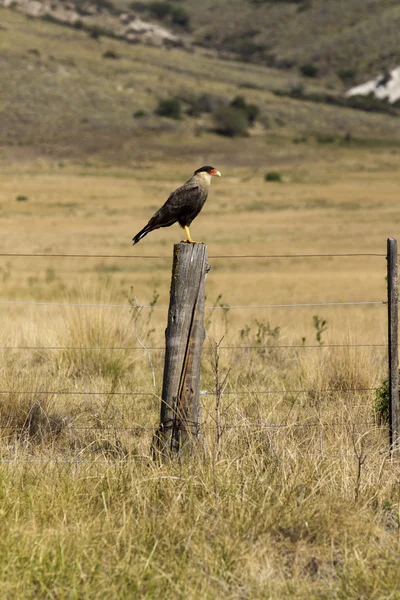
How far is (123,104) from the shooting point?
6456 centimetres

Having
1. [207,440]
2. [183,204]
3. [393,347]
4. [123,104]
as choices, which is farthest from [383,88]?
[207,440]

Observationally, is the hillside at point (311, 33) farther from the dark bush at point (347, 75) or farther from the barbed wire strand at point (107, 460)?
the barbed wire strand at point (107, 460)

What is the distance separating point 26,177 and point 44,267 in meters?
21.9

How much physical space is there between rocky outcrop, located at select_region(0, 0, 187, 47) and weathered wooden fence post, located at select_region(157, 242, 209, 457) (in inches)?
3532

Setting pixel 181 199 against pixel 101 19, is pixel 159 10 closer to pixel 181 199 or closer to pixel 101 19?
pixel 101 19

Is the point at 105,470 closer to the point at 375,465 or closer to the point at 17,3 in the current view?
the point at 375,465

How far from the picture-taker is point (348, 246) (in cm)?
2281

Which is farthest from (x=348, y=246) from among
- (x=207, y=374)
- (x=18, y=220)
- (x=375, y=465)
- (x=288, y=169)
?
(x=288, y=169)

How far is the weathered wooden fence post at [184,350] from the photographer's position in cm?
502

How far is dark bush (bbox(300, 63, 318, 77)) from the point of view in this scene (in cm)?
10219

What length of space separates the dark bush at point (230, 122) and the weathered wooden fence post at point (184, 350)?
179 feet

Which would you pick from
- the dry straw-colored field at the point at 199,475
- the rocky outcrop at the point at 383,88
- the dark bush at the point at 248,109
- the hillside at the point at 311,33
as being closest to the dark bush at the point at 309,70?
the hillside at the point at 311,33

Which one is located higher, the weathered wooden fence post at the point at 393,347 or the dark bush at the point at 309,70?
the dark bush at the point at 309,70

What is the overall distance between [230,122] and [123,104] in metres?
9.76
